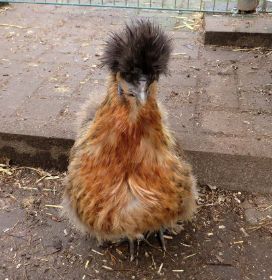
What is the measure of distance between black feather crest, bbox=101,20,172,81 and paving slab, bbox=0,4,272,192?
87 centimetres

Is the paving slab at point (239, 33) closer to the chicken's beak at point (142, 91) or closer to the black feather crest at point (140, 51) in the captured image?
the black feather crest at point (140, 51)

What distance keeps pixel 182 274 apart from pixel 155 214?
20.5 inches

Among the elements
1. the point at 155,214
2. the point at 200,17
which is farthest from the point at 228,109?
the point at 200,17

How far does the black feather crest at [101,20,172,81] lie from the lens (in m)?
2.10

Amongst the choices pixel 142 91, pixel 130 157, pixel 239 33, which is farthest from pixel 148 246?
pixel 239 33

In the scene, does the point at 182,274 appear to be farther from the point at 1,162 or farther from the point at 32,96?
the point at 32,96

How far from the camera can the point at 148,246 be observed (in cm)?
303

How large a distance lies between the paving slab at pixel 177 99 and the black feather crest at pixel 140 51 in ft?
2.85

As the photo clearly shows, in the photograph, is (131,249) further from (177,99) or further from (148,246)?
(177,99)

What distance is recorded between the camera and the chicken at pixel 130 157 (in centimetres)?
213

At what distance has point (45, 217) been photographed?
3.23 m

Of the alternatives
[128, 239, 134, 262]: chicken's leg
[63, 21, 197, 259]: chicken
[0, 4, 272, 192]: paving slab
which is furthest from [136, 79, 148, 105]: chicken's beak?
[128, 239, 134, 262]: chicken's leg

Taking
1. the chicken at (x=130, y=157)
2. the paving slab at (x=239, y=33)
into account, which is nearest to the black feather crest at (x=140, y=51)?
the chicken at (x=130, y=157)

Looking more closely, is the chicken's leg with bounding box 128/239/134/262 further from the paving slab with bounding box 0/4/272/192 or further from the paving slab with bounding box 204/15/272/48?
the paving slab with bounding box 204/15/272/48
